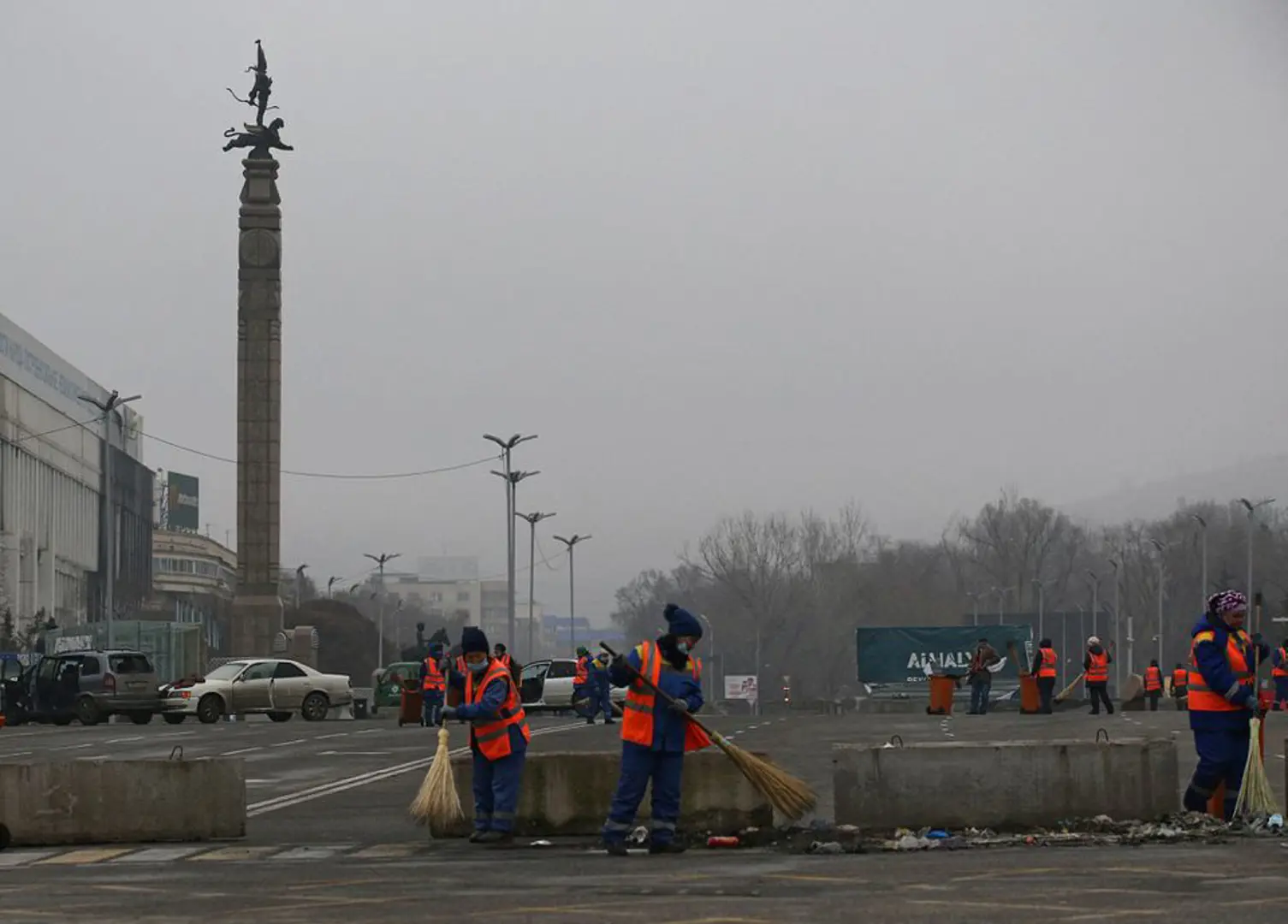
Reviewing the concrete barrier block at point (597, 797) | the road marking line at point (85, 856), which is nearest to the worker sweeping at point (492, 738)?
the concrete barrier block at point (597, 797)

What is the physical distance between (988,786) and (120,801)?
6.61 metres

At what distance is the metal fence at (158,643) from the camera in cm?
6738

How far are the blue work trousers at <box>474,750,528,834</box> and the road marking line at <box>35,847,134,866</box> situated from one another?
2.63m

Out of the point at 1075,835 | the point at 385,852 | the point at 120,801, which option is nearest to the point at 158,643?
the point at 120,801

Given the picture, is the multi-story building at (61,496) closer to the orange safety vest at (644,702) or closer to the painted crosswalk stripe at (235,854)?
the painted crosswalk stripe at (235,854)

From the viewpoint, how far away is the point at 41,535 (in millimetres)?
102000

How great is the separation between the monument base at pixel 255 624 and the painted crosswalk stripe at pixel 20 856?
185 ft

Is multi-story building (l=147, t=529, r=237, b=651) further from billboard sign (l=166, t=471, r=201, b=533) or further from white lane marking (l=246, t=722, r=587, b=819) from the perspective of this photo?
white lane marking (l=246, t=722, r=587, b=819)

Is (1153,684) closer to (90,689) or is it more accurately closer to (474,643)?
(90,689)

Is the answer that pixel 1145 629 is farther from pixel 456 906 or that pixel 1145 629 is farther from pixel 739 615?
pixel 456 906

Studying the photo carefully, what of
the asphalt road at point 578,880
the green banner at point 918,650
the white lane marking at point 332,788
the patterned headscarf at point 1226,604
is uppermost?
the green banner at point 918,650

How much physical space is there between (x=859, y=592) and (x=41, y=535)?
193 ft

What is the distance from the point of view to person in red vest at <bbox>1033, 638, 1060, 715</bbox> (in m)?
42.1

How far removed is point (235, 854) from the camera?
15.6 metres
